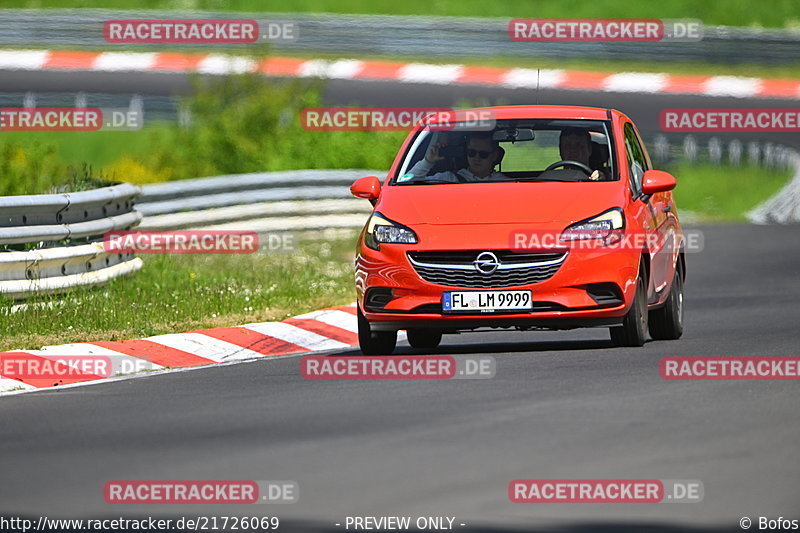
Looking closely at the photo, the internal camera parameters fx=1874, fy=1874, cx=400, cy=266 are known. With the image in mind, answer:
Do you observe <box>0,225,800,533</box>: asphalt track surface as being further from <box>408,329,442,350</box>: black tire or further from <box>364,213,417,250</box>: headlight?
<box>408,329,442,350</box>: black tire

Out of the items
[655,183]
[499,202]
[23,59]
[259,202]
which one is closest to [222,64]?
[23,59]

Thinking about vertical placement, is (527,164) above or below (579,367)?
above

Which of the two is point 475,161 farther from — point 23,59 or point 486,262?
point 23,59

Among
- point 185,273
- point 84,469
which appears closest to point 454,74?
point 185,273

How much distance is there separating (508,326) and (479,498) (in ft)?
15.9

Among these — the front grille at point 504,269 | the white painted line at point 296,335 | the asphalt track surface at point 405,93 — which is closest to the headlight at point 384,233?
the front grille at point 504,269

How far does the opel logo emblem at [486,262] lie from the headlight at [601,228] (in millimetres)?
476

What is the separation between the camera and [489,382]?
10.9 metres

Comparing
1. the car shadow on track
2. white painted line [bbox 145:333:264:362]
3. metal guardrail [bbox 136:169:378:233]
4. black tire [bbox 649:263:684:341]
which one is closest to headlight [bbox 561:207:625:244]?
the car shadow on track

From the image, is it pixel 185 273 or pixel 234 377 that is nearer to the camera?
pixel 234 377

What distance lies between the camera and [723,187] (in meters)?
28.8

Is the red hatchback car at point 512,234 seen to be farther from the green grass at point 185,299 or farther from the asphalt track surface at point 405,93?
the asphalt track surface at point 405,93

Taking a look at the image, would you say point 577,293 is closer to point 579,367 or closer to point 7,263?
point 579,367

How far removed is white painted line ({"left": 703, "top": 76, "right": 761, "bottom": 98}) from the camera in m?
33.7
